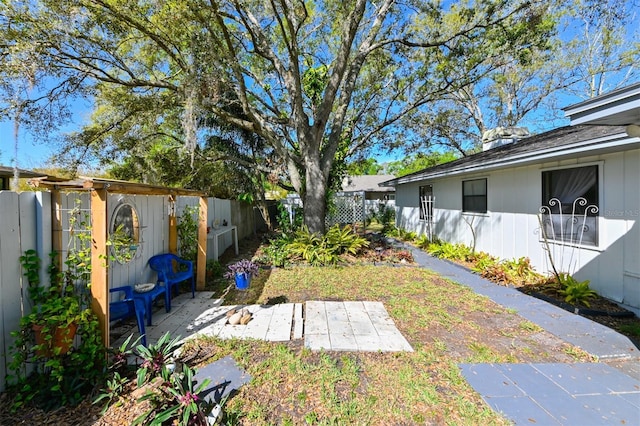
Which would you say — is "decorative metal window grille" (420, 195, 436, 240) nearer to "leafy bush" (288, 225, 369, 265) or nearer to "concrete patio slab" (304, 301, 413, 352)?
"leafy bush" (288, 225, 369, 265)

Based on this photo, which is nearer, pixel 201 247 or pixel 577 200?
pixel 577 200

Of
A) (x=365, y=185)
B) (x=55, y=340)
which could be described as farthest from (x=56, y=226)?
(x=365, y=185)

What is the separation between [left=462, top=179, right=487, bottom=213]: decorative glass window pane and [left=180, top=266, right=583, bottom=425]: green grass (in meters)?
3.53

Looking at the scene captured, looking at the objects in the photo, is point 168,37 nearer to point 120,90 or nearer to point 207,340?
point 120,90

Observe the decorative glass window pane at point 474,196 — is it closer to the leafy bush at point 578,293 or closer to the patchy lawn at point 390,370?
the leafy bush at point 578,293

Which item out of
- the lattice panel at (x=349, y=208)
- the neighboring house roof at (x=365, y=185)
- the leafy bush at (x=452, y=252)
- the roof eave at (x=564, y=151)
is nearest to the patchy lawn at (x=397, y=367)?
the roof eave at (x=564, y=151)

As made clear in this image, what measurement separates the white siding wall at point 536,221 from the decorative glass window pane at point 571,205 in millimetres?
127

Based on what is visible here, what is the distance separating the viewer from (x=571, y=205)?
15.9 feet

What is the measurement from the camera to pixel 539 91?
585 inches

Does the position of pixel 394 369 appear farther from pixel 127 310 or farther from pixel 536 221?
pixel 536 221

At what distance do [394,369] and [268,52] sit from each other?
7.67 meters

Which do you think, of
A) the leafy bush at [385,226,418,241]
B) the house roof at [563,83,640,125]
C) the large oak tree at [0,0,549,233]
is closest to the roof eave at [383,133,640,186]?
the house roof at [563,83,640,125]

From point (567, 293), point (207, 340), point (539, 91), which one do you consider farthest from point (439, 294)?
point (539, 91)

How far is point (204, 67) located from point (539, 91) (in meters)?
17.4
